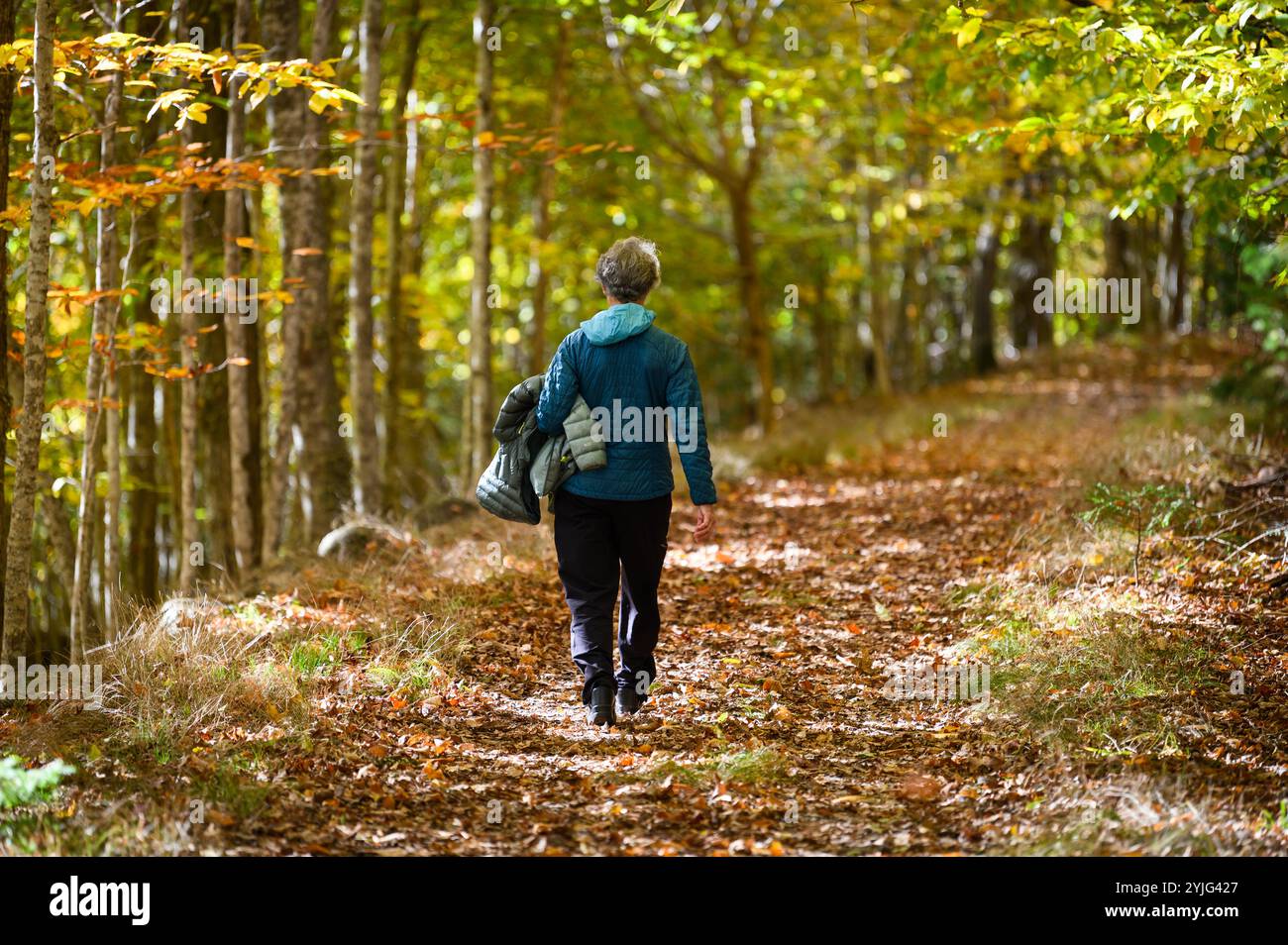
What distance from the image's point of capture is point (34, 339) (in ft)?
18.4

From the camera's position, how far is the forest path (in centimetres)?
419

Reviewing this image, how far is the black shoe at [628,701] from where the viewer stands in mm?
5285

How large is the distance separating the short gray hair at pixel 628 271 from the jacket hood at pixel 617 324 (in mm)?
69

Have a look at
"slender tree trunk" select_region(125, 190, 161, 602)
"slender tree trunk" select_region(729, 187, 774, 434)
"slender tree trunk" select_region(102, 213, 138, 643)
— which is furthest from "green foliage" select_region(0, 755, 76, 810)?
"slender tree trunk" select_region(729, 187, 774, 434)

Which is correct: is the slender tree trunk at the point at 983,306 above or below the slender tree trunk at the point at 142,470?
above

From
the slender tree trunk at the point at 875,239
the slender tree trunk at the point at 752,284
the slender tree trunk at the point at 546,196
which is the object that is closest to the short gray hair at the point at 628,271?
the slender tree trunk at the point at 546,196

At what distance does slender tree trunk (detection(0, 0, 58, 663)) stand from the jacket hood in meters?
2.82

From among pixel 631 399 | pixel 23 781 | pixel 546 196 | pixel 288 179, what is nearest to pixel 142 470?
pixel 288 179

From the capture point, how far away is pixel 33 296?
5523 millimetres

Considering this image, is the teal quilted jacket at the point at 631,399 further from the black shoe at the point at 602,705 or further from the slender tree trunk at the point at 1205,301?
the slender tree trunk at the point at 1205,301

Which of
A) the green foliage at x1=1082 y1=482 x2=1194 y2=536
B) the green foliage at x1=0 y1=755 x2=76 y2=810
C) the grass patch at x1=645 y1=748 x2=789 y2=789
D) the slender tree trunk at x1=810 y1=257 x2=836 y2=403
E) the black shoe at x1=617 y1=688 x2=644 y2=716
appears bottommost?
the grass patch at x1=645 y1=748 x2=789 y2=789

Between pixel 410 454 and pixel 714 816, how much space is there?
14.2 meters

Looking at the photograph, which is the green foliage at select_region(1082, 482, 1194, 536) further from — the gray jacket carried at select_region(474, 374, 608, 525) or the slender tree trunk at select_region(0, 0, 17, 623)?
the slender tree trunk at select_region(0, 0, 17, 623)
